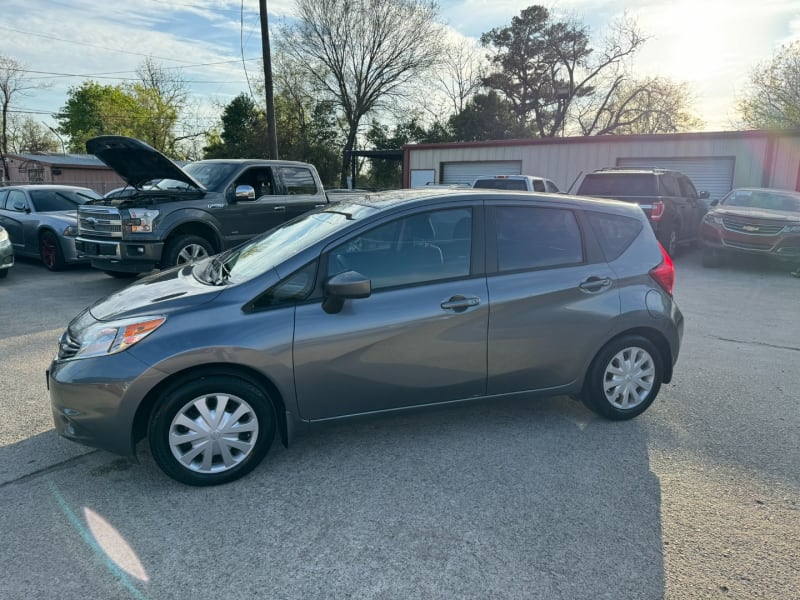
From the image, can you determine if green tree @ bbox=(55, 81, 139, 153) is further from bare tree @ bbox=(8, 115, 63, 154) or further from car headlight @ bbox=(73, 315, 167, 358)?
car headlight @ bbox=(73, 315, 167, 358)

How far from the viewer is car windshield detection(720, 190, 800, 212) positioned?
11.5m

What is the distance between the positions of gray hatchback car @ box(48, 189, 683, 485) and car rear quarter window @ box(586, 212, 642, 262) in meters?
0.01

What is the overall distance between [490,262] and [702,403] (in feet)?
7.29

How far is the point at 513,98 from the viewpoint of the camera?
37406 mm

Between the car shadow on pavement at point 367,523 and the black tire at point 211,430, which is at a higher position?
the black tire at point 211,430

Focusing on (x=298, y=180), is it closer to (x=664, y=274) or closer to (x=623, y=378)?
(x=664, y=274)

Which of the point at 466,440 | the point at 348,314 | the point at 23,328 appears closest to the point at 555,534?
the point at 466,440

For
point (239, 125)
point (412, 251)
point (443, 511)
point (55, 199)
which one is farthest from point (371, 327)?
point (239, 125)

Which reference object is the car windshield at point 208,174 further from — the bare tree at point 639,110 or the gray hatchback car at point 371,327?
the bare tree at point 639,110

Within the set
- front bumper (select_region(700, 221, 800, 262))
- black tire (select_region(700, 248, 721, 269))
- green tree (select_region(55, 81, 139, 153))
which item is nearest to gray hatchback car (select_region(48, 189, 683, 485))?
front bumper (select_region(700, 221, 800, 262))

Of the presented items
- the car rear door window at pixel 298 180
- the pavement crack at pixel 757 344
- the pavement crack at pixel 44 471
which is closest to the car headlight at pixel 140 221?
the car rear door window at pixel 298 180

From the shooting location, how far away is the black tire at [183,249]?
7867 millimetres

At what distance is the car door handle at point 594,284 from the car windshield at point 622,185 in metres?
8.41

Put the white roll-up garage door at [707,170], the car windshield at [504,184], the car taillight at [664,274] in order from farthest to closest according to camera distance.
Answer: the white roll-up garage door at [707,170], the car windshield at [504,184], the car taillight at [664,274]
